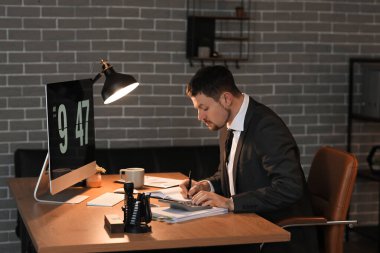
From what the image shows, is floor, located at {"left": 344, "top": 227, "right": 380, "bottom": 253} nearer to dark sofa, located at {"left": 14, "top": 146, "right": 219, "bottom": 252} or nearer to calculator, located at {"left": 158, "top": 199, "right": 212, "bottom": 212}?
dark sofa, located at {"left": 14, "top": 146, "right": 219, "bottom": 252}

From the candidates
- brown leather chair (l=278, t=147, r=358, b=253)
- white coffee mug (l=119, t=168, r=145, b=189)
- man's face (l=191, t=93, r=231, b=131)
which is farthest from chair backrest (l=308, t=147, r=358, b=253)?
white coffee mug (l=119, t=168, r=145, b=189)

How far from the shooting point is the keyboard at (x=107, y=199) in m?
3.27

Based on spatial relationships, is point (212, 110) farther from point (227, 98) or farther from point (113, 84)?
point (113, 84)

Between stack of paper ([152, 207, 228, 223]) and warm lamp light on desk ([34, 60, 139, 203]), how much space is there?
0.50 meters

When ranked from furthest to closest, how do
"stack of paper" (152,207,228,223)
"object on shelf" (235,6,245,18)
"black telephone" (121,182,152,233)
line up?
"object on shelf" (235,6,245,18) < "stack of paper" (152,207,228,223) < "black telephone" (121,182,152,233)

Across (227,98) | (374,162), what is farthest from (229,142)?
(374,162)

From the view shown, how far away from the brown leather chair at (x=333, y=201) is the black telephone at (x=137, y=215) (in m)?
0.81

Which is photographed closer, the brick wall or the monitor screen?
the monitor screen

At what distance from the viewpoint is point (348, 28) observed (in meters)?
5.43

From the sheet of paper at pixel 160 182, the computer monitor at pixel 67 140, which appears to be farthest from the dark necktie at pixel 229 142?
the computer monitor at pixel 67 140

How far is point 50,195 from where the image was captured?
3.45 m

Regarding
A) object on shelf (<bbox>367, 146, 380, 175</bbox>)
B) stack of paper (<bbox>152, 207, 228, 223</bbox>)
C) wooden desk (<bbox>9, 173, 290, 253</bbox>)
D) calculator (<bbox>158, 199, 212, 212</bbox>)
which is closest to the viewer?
wooden desk (<bbox>9, 173, 290, 253</bbox>)

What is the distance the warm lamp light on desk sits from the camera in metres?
3.22

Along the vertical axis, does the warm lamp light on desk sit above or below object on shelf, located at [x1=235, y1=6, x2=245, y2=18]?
below
